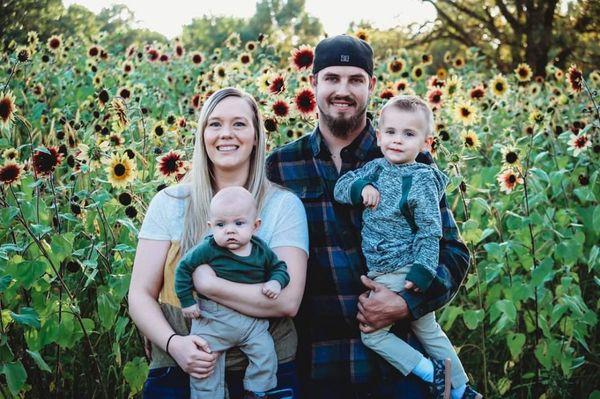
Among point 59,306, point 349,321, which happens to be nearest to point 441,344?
point 349,321

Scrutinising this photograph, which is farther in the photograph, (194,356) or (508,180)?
(508,180)

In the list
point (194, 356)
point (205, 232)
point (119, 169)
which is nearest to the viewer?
point (194, 356)

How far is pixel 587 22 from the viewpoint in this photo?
55.0 ft

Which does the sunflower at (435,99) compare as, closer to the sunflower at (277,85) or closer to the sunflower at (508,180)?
the sunflower at (277,85)

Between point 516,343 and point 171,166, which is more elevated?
point 171,166

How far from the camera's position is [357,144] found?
3199 millimetres

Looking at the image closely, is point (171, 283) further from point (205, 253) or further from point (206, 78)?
point (206, 78)

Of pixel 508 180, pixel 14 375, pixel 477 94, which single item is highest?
pixel 477 94

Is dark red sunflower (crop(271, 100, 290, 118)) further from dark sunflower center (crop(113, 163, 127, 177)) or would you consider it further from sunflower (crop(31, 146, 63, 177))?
sunflower (crop(31, 146, 63, 177))

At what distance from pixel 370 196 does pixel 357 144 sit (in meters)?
0.44

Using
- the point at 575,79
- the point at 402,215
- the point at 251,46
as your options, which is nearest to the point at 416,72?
the point at 251,46

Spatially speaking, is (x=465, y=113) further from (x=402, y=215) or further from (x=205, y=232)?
(x=205, y=232)

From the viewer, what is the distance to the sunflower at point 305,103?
4039mm

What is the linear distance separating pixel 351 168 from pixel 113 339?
1.57 m
